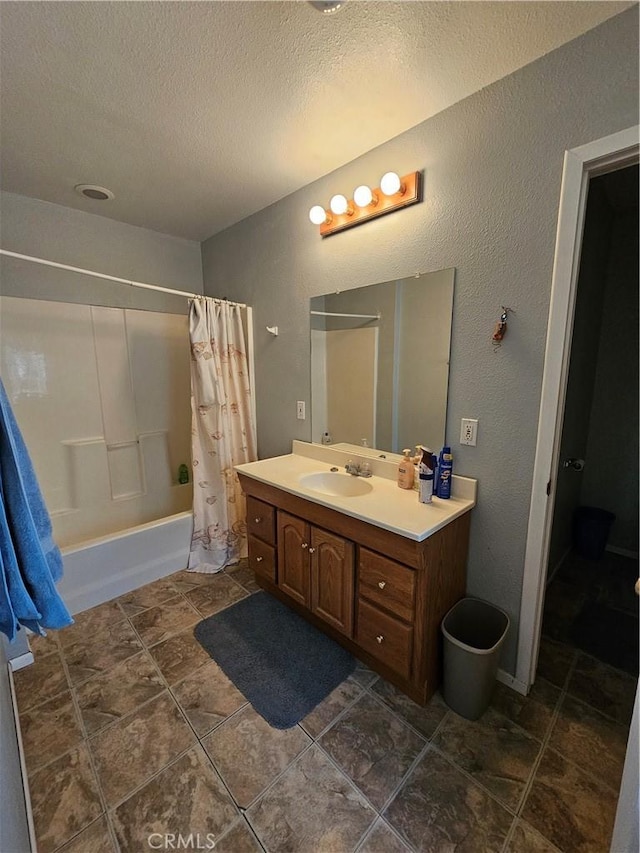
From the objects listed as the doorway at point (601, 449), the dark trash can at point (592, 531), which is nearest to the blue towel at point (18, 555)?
the doorway at point (601, 449)

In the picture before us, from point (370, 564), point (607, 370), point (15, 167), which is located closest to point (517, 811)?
point (370, 564)

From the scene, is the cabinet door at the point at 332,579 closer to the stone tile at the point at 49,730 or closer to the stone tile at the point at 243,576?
the stone tile at the point at 243,576

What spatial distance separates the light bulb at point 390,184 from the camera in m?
1.49

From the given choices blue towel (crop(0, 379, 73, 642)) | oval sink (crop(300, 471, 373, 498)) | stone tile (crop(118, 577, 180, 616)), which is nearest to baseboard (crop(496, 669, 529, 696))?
oval sink (crop(300, 471, 373, 498))

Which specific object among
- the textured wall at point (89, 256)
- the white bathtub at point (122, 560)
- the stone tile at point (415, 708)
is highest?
the textured wall at point (89, 256)

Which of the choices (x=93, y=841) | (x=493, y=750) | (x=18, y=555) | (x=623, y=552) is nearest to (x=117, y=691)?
(x=93, y=841)

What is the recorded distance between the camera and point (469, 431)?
4.91 ft

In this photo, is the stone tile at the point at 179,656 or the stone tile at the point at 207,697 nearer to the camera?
the stone tile at the point at 207,697

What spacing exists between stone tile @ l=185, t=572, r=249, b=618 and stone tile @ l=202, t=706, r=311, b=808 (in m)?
0.70

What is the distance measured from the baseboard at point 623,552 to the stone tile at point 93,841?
3300 mm

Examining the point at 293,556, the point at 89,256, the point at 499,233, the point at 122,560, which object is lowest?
the point at 122,560

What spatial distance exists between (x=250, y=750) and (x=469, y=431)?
59.4 inches

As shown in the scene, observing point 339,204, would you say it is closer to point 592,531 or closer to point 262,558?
point 262,558

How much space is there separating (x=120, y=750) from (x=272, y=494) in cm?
112
